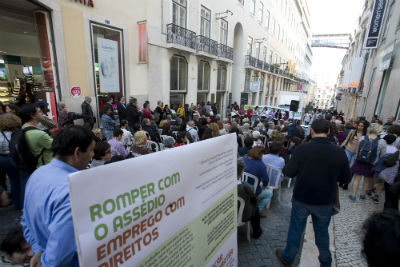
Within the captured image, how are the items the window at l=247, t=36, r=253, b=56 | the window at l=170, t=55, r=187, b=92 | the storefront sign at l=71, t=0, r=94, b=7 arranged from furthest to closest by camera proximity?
1. the window at l=247, t=36, r=253, b=56
2. the window at l=170, t=55, r=187, b=92
3. the storefront sign at l=71, t=0, r=94, b=7

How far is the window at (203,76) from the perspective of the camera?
1442 cm

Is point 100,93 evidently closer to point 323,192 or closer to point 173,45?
point 173,45

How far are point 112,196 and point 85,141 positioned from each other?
0.72m

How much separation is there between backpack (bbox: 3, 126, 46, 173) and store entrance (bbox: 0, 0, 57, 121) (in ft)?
14.7

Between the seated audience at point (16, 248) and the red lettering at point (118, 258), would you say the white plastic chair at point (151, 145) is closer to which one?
the seated audience at point (16, 248)

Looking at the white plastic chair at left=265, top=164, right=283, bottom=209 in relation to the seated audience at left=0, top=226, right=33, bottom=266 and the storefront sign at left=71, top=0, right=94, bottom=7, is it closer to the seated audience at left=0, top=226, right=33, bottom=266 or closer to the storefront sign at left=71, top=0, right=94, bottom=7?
the seated audience at left=0, top=226, right=33, bottom=266

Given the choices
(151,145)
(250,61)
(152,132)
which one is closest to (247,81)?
(250,61)

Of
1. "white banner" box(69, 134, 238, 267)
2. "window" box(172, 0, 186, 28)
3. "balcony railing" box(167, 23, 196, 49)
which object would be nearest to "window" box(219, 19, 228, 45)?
"balcony railing" box(167, 23, 196, 49)

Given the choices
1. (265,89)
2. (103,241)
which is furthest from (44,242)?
(265,89)

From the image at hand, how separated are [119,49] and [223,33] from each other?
10.4 meters

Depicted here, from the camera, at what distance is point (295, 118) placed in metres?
13.4

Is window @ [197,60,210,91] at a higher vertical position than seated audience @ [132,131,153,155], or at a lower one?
higher

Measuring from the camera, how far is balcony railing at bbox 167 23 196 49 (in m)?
10.6

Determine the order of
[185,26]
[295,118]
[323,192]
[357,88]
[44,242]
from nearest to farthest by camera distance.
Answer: [44,242] → [323,192] → [185,26] → [295,118] → [357,88]
